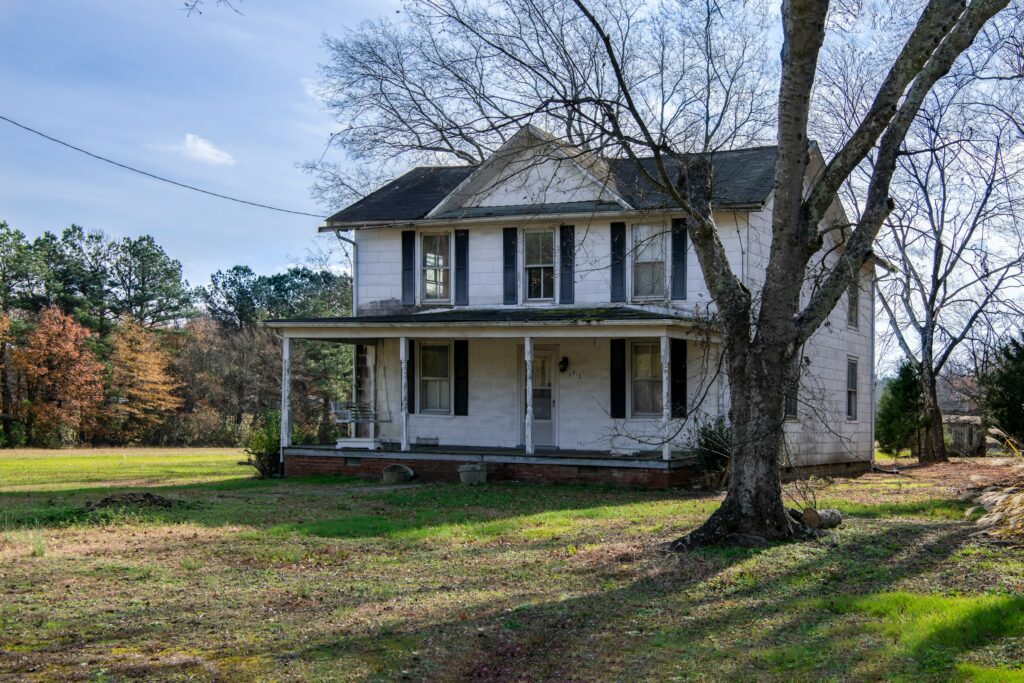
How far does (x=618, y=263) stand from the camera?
63.9 ft

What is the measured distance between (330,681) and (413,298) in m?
15.8

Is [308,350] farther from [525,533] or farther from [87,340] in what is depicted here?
[525,533]

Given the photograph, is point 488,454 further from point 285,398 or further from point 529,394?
point 285,398

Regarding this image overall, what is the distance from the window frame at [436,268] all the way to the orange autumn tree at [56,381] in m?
24.5

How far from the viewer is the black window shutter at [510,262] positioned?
20375 millimetres

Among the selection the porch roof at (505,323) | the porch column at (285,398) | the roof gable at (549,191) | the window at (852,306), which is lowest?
the porch column at (285,398)

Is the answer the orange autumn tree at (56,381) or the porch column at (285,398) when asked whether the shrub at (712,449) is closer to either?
the porch column at (285,398)

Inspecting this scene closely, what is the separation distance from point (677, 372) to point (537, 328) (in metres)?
3.17

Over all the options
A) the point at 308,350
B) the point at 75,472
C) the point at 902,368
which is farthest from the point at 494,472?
the point at 308,350

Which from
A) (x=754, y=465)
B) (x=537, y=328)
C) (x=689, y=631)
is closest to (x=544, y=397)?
(x=537, y=328)

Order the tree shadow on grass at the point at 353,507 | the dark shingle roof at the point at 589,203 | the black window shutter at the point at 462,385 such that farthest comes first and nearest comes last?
the black window shutter at the point at 462,385 < the dark shingle roof at the point at 589,203 < the tree shadow on grass at the point at 353,507

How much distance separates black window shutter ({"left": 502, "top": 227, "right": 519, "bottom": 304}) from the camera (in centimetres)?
2038

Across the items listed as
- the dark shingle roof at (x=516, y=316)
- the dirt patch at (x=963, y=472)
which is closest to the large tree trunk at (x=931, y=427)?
the dirt patch at (x=963, y=472)

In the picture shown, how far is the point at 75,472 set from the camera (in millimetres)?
23094
